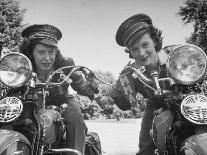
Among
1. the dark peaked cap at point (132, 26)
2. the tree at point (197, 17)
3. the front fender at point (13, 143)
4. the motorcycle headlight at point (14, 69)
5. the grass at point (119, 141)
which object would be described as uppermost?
the tree at point (197, 17)

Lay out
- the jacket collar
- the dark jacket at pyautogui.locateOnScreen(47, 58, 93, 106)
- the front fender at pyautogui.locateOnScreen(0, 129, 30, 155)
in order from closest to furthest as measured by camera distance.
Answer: the front fender at pyautogui.locateOnScreen(0, 129, 30, 155) → the jacket collar → the dark jacket at pyautogui.locateOnScreen(47, 58, 93, 106)

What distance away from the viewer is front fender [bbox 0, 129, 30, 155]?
223 cm

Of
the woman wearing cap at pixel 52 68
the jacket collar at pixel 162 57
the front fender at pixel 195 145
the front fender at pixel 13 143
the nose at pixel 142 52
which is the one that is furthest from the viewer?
the woman wearing cap at pixel 52 68

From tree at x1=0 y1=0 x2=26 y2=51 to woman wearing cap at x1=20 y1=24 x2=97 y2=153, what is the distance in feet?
91.8

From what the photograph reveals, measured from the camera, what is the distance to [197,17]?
26.3 meters

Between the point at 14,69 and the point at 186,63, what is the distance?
1.30 metres

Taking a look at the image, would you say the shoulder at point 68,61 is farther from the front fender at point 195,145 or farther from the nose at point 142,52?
the front fender at point 195,145

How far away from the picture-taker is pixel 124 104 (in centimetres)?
308

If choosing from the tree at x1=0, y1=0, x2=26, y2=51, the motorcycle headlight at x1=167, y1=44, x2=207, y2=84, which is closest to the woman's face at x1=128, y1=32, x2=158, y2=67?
the motorcycle headlight at x1=167, y1=44, x2=207, y2=84

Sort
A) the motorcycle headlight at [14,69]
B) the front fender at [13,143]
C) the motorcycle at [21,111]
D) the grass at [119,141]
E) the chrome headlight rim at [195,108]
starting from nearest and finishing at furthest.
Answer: the chrome headlight rim at [195,108] → the front fender at [13,143] → the motorcycle at [21,111] → the motorcycle headlight at [14,69] → the grass at [119,141]

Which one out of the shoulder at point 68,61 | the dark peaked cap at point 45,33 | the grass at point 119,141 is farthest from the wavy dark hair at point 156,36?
the grass at point 119,141

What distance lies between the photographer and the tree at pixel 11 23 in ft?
103

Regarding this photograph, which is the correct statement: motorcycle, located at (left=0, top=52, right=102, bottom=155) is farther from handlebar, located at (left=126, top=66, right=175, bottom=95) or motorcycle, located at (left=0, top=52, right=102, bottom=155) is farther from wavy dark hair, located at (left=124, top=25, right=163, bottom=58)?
wavy dark hair, located at (left=124, top=25, right=163, bottom=58)

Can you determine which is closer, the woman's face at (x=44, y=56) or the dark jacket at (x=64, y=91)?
the dark jacket at (x=64, y=91)
